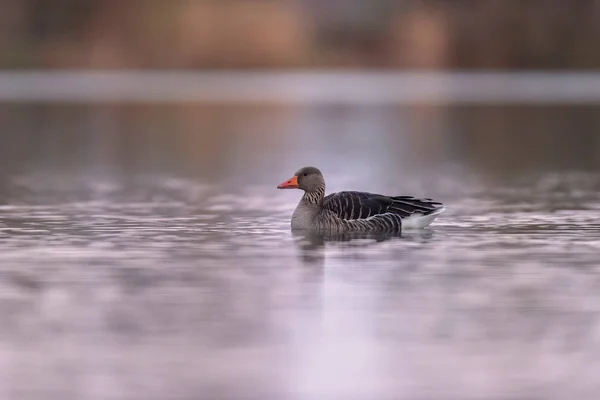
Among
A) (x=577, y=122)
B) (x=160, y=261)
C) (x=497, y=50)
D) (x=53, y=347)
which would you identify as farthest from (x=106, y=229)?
(x=497, y=50)

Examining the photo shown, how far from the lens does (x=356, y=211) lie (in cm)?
1004

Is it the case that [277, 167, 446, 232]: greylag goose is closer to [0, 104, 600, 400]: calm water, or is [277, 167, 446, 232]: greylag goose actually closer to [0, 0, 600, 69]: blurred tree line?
[0, 104, 600, 400]: calm water

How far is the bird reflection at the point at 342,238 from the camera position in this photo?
9305mm

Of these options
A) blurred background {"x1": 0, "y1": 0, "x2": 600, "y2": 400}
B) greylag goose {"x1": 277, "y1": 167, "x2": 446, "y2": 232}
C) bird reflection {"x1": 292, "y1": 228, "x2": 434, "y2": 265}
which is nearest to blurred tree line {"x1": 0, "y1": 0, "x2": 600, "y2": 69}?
blurred background {"x1": 0, "y1": 0, "x2": 600, "y2": 400}

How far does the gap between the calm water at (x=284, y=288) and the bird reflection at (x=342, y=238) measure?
1.4 inches

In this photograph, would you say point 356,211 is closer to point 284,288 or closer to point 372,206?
point 372,206

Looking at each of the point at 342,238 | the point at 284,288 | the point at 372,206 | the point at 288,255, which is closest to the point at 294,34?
the point at 372,206

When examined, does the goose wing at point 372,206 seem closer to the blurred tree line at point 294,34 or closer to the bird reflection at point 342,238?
the bird reflection at point 342,238

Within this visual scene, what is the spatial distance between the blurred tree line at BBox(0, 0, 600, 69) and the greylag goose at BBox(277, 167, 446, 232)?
1146 inches

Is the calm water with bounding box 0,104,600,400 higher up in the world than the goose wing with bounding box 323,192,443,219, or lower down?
lower down

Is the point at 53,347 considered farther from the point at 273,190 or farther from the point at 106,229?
the point at 273,190

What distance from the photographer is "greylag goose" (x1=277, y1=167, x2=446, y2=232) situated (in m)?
9.99

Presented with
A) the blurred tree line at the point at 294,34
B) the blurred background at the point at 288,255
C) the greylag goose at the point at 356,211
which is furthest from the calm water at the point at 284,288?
the blurred tree line at the point at 294,34

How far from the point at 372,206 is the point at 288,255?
4.25 feet
